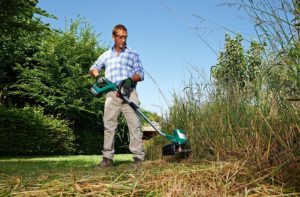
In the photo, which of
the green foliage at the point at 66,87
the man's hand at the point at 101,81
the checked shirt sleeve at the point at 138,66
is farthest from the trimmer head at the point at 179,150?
the green foliage at the point at 66,87

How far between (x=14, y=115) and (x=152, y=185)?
46.5ft

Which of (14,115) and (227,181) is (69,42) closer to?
(14,115)

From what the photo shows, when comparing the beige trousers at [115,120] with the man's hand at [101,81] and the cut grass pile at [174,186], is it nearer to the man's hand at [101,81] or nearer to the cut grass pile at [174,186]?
the man's hand at [101,81]

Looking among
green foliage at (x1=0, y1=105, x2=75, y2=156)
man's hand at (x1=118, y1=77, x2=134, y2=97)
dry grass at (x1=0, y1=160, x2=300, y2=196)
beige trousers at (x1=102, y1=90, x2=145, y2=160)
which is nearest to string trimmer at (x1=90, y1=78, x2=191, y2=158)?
man's hand at (x1=118, y1=77, x2=134, y2=97)

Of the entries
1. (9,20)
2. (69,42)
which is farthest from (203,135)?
(69,42)

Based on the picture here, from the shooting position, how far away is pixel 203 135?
5734 mm

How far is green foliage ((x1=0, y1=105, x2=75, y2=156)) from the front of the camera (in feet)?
52.6

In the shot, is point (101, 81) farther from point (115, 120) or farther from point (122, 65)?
point (115, 120)

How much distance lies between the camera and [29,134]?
16.6 m

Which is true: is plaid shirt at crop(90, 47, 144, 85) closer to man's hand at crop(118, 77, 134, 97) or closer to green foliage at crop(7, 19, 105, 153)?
man's hand at crop(118, 77, 134, 97)

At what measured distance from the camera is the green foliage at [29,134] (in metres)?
16.0

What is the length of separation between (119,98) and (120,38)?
862 mm

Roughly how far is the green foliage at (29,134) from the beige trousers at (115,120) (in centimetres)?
995

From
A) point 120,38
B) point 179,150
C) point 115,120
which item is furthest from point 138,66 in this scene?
point 179,150
